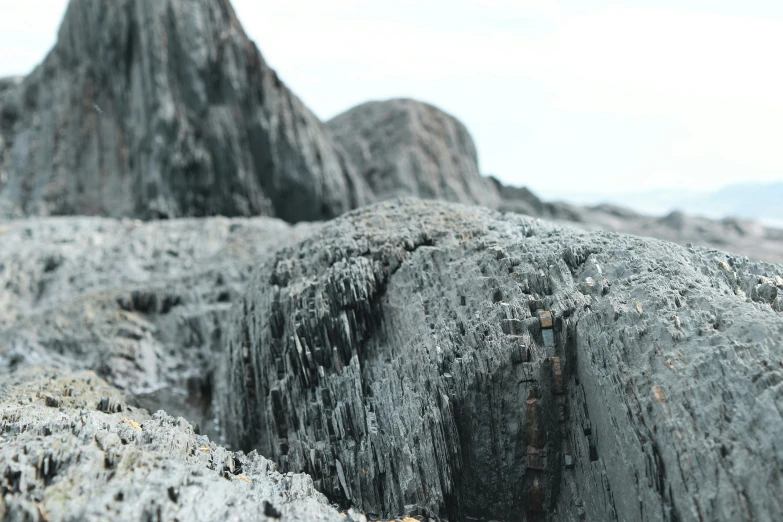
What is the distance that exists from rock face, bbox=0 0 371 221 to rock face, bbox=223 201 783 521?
677 inches

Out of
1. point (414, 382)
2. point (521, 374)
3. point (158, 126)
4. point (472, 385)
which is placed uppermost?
point (158, 126)

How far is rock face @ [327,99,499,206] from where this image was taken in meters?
38.5

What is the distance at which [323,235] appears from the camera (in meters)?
12.7

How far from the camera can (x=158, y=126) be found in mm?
26812

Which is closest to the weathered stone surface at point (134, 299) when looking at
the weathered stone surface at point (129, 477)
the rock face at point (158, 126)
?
the rock face at point (158, 126)

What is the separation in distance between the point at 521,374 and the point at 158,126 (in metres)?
21.9

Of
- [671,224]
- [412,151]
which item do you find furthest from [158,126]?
[671,224]

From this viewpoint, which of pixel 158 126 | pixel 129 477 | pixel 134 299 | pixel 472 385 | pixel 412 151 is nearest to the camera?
pixel 129 477

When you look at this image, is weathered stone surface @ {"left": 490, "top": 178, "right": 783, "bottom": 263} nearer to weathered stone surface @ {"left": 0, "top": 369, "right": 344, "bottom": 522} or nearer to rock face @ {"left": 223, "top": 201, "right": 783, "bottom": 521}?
rock face @ {"left": 223, "top": 201, "right": 783, "bottom": 521}

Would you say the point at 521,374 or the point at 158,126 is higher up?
the point at 158,126

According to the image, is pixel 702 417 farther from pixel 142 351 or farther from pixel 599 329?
pixel 142 351

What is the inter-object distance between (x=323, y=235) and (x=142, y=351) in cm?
527

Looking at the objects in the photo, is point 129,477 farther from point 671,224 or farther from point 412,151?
point 671,224

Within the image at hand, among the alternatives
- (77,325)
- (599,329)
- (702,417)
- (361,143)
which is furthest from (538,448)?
Result: (361,143)
